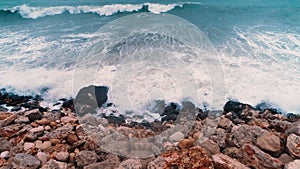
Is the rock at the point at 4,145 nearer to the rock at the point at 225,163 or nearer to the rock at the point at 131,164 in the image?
the rock at the point at 131,164

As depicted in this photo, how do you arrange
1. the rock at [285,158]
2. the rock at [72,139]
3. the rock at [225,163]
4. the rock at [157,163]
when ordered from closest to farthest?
the rock at [225,163], the rock at [157,163], the rock at [285,158], the rock at [72,139]

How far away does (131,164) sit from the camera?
351 cm

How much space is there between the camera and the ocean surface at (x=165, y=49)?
21.6 ft

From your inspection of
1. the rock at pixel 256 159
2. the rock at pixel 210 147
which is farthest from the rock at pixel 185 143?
the rock at pixel 256 159

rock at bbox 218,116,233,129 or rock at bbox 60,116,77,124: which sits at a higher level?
rock at bbox 218,116,233,129

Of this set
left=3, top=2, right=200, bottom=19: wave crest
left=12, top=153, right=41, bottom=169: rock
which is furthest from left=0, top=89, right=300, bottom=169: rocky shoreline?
left=3, top=2, right=200, bottom=19: wave crest

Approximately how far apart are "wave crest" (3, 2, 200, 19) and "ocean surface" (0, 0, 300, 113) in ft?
0.17

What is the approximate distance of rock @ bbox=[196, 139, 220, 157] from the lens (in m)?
3.80

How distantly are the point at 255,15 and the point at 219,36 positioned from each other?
17.1 ft

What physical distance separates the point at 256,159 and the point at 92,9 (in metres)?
14.6

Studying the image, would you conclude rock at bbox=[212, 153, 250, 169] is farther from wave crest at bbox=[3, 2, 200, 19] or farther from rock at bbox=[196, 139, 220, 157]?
wave crest at bbox=[3, 2, 200, 19]

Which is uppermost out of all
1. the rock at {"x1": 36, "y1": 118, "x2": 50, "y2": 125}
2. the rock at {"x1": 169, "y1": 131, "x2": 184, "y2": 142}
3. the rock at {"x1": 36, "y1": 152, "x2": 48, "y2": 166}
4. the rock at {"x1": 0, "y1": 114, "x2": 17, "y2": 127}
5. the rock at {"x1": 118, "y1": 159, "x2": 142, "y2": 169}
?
the rock at {"x1": 118, "y1": 159, "x2": 142, "y2": 169}

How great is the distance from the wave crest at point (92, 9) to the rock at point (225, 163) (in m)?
13.2

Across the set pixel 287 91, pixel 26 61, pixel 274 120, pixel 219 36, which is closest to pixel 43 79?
pixel 26 61
